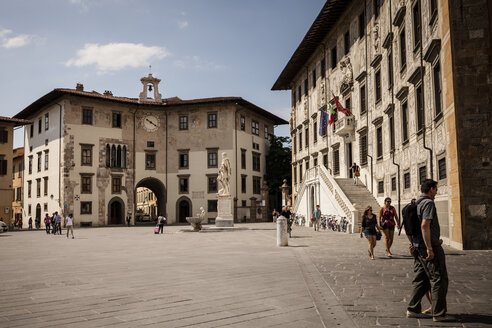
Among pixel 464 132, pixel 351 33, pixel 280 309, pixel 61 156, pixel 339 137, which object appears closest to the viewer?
pixel 280 309

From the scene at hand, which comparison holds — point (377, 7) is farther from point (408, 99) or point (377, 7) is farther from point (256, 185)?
point (256, 185)

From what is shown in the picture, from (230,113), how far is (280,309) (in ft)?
147

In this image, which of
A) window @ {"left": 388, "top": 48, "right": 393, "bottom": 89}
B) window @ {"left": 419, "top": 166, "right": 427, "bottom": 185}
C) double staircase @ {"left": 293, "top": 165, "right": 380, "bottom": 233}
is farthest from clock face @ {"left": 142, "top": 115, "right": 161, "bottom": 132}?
window @ {"left": 419, "top": 166, "right": 427, "bottom": 185}

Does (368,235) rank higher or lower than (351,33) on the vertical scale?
lower

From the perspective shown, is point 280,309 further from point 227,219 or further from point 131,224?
point 131,224

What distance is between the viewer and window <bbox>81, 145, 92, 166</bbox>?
1796 inches

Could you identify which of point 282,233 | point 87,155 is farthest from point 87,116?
point 282,233

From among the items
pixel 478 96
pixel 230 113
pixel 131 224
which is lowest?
pixel 131 224

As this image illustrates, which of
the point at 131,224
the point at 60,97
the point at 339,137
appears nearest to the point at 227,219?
the point at 339,137

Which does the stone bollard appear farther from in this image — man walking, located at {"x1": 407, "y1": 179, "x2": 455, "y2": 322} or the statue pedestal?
the statue pedestal

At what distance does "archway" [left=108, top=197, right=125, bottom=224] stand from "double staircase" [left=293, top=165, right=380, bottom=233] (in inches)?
836

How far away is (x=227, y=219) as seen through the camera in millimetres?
32312

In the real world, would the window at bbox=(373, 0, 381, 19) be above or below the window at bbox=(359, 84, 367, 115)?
above

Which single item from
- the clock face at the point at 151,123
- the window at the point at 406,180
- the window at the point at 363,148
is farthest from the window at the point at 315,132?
the clock face at the point at 151,123
